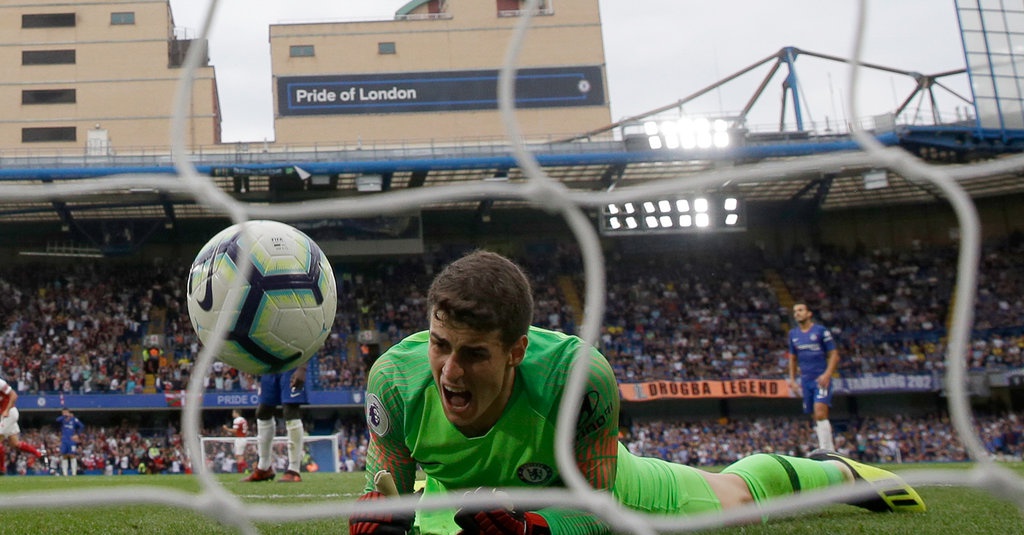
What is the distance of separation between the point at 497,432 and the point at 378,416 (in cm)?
39

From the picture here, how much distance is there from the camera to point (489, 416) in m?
2.88

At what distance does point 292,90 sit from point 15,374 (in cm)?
1274

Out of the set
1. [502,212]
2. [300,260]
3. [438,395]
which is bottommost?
[438,395]

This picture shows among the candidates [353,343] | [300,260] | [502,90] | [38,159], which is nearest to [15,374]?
[38,159]

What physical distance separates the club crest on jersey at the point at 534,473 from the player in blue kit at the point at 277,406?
14.3ft

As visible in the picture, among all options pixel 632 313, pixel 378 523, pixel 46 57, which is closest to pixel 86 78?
pixel 46 57

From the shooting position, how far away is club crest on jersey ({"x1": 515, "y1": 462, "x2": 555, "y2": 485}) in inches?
115

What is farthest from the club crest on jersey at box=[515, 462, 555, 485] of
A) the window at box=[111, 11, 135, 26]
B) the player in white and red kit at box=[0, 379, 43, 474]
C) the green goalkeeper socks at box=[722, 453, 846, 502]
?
the window at box=[111, 11, 135, 26]

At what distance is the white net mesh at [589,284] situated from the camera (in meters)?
1.69

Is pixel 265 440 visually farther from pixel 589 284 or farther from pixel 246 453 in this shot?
pixel 246 453

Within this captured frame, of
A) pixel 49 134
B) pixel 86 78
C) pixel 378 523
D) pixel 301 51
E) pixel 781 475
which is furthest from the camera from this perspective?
pixel 301 51

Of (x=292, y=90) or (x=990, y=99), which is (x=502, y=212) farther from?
(x=990, y=99)

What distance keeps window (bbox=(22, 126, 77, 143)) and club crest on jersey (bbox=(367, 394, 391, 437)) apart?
30.0m

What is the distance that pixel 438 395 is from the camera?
115 inches
